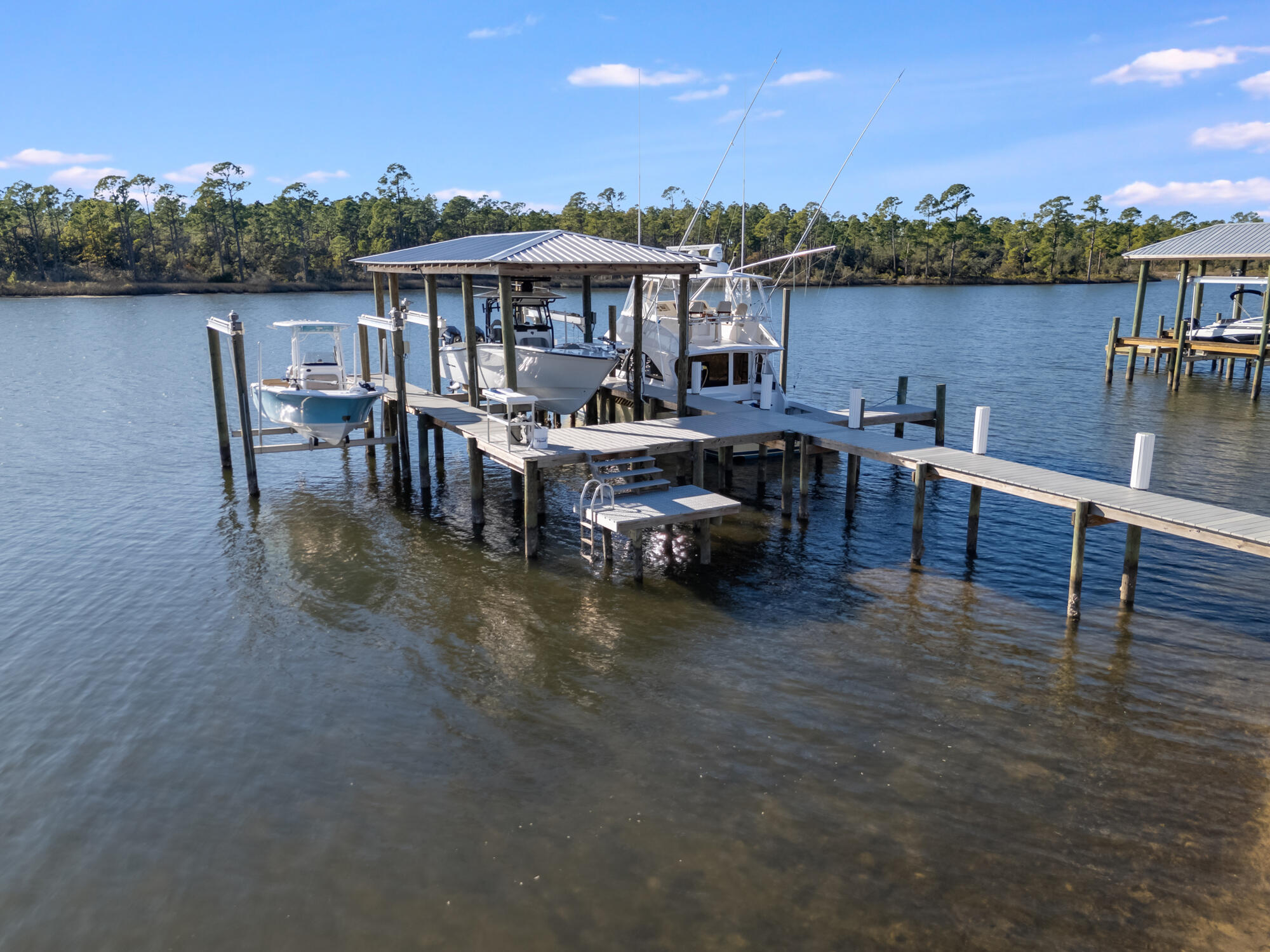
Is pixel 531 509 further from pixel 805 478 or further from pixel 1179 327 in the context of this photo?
pixel 1179 327

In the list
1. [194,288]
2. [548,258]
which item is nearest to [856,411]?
[548,258]

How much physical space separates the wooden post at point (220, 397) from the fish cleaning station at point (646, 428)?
79 millimetres

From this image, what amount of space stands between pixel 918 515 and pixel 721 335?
873 cm

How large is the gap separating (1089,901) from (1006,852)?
782 millimetres

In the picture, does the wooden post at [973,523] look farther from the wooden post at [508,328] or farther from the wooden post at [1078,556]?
the wooden post at [508,328]

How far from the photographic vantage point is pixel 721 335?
22.6 meters

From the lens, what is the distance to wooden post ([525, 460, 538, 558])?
15562mm

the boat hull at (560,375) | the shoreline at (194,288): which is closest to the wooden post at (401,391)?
the boat hull at (560,375)

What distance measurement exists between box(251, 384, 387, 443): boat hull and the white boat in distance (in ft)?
9.10

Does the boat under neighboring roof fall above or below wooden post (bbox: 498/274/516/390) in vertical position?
below

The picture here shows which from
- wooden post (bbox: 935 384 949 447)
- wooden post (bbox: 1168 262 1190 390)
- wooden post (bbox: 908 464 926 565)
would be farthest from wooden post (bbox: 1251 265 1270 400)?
wooden post (bbox: 908 464 926 565)

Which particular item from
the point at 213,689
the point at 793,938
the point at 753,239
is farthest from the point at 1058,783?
the point at 753,239

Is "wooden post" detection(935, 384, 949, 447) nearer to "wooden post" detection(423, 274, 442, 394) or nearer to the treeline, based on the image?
"wooden post" detection(423, 274, 442, 394)

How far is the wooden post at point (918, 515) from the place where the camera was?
50.1 ft
